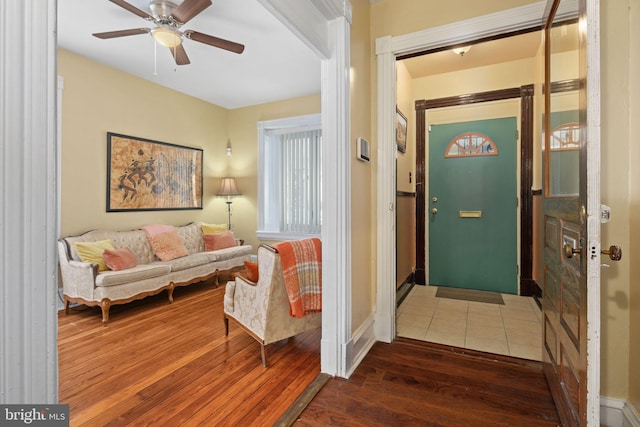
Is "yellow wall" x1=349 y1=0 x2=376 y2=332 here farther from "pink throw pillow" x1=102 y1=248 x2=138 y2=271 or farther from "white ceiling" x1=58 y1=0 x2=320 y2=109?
"pink throw pillow" x1=102 y1=248 x2=138 y2=271

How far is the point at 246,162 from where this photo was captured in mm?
5457

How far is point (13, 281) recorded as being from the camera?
61cm

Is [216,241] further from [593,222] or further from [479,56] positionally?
[593,222]

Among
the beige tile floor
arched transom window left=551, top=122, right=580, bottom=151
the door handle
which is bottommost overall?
the beige tile floor

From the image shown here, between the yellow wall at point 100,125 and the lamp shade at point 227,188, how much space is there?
2.21 ft

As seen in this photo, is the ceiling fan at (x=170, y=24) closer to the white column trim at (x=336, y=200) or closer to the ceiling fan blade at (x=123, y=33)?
the ceiling fan blade at (x=123, y=33)

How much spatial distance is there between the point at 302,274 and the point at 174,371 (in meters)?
1.10

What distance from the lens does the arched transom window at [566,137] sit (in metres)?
1.35

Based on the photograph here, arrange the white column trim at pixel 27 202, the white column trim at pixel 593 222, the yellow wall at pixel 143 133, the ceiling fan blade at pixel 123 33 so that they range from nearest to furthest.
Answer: the white column trim at pixel 27 202 < the white column trim at pixel 593 222 < the ceiling fan blade at pixel 123 33 < the yellow wall at pixel 143 133

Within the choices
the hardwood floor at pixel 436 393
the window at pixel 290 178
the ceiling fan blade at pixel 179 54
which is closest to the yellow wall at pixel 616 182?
the hardwood floor at pixel 436 393

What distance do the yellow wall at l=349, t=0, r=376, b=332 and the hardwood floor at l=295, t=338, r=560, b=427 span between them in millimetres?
384

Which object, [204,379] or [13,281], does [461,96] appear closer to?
[204,379]

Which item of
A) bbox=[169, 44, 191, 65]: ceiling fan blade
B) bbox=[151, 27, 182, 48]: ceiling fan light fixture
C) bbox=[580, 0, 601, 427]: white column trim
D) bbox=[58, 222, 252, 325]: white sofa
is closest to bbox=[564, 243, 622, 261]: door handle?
bbox=[580, 0, 601, 427]: white column trim

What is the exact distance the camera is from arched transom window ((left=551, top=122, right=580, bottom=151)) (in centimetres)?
135
